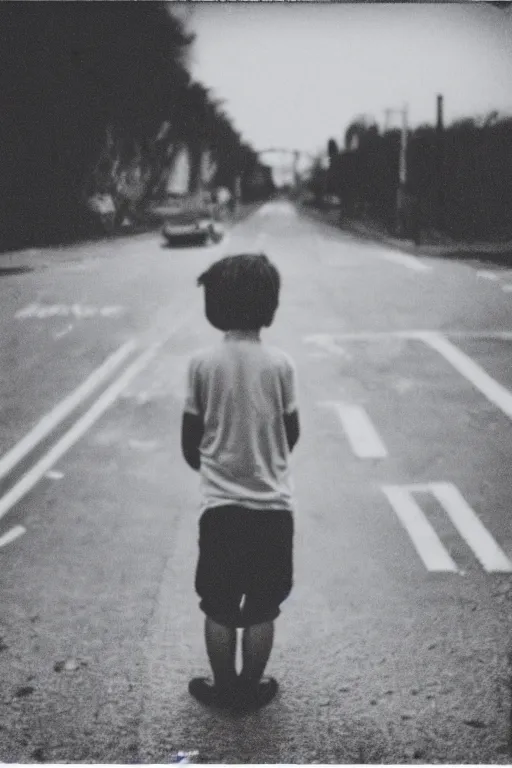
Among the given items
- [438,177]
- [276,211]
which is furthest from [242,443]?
[276,211]

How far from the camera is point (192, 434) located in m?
2.70

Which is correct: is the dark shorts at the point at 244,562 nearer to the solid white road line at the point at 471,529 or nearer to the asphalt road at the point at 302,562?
the asphalt road at the point at 302,562

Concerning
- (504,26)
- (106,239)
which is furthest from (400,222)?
(504,26)

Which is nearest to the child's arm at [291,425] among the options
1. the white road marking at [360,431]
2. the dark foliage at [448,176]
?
the white road marking at [360,431]

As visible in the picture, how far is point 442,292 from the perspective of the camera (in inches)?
532

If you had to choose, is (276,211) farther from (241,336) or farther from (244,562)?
(244,562)

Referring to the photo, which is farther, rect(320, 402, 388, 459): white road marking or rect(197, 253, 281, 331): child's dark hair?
rect(320, 402, 388, 459): white road marking

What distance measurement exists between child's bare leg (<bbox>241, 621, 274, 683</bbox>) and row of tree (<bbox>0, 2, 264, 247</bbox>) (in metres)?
2.88

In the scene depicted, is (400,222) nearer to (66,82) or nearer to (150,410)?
(66,82)

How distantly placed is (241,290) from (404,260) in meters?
17.9

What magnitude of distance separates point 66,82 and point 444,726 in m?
15.9

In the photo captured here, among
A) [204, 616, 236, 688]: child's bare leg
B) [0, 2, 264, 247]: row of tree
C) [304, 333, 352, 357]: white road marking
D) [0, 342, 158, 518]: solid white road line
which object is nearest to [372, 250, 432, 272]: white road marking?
[0, 2, 264, 247]: row of tree

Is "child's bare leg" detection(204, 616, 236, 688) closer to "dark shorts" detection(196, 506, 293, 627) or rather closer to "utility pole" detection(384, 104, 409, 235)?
"dark shorts" detection(196, 506, 293, 627)

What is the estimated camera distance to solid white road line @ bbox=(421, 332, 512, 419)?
22.9 ft
